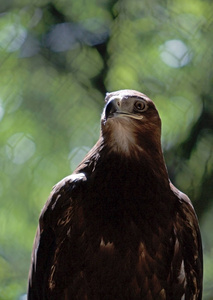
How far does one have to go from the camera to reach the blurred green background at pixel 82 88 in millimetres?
3752

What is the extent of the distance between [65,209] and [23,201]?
1175 millimetres

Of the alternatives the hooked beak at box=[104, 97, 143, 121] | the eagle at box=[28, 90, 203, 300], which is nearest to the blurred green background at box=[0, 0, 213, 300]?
the eagle at box=[28, 90, 203, 300]

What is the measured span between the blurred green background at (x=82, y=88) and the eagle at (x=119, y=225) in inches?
39.8

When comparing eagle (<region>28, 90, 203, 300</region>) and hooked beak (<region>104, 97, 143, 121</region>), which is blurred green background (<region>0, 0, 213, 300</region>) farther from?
hooked beak (<region>104, 97, 143, 121</region>)

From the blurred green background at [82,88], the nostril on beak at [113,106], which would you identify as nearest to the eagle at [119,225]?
the nostril on beak at [113,106]

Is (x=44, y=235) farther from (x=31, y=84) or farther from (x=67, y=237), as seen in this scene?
(x=31, y=84)

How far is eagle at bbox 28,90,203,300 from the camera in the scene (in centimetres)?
258

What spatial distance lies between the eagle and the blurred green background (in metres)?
1.01

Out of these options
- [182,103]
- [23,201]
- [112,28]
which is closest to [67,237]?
[23,201]

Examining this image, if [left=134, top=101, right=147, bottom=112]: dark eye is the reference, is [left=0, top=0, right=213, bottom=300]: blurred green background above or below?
below

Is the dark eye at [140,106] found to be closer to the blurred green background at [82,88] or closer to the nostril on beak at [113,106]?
the nostril on beak at [113,106]

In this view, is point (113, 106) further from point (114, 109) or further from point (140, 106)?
point (140, 106)

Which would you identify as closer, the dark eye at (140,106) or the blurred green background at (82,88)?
the dark eye at (140,106)

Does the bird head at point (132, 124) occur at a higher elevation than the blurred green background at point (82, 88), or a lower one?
higher
